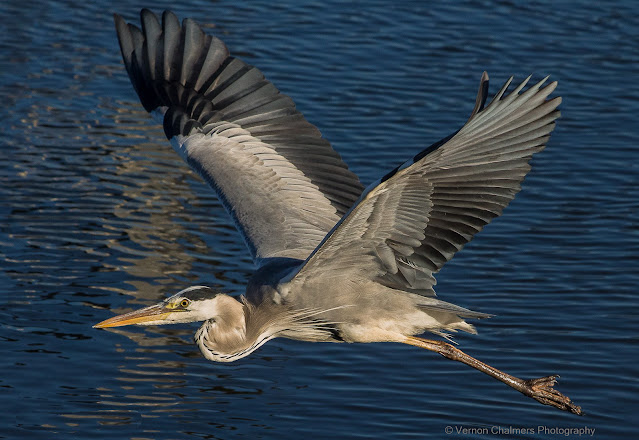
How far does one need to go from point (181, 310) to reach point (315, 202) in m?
1.41

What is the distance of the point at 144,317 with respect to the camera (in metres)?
7.41

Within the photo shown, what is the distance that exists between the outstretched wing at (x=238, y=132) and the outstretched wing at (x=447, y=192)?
1185mm

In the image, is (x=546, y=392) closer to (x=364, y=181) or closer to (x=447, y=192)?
(x=447, y=192)

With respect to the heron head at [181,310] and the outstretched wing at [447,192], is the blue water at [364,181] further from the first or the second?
the outstretched wing at [447,192]

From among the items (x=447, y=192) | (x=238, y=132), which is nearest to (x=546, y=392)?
(x=447, y=192)

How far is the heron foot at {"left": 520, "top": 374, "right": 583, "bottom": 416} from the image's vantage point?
301 inches

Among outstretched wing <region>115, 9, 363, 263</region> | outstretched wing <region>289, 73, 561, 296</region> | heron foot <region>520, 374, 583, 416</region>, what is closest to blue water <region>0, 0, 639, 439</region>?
heron foot <region>520, 374, 583, 416</region>

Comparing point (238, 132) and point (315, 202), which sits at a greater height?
point (238, 132)

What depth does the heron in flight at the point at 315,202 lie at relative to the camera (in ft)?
21.5

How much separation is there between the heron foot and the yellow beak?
2250 mm

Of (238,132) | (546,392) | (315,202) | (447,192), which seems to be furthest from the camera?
(238,132)

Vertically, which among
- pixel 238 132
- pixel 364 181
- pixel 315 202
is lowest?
pixel 364 181

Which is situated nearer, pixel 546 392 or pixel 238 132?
pixel 546 392

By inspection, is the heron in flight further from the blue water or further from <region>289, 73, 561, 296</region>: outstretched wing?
the blue water
